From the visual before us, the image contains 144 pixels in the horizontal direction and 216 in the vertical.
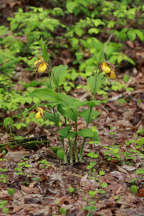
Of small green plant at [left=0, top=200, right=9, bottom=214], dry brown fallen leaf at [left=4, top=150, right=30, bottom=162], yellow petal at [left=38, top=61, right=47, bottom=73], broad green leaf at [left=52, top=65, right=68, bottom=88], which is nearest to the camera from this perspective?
small green plant at [left=0, top=200, right=9, bottom=214]

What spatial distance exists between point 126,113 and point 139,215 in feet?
7.51

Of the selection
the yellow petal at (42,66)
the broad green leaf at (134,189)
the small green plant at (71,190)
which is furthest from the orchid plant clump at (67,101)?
the broad green leaf at (134,189)

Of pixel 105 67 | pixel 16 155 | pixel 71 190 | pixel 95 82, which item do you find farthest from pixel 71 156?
pixel 105 67

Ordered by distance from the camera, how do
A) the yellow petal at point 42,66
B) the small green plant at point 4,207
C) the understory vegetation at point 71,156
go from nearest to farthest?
the small green plant at point 4,207 < the understory vegetation at point 71,156 < the yellow petal at point 42,66

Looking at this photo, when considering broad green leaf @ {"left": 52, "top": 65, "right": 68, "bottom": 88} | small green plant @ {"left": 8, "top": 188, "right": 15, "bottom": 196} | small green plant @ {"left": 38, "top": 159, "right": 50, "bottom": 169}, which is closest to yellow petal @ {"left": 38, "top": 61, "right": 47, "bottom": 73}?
broad green leaf @ {"left": 52, "top": 65, "right": 68, "bottom": 88}

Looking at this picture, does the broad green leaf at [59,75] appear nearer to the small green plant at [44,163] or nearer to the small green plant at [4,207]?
the small green plant at [44,163]

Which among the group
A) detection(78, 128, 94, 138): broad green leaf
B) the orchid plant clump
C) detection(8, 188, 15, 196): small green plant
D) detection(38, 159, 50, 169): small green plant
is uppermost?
the orchid plant clump

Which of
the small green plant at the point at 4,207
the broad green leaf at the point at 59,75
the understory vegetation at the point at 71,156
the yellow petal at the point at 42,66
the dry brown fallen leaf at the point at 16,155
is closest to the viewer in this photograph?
the small green plant at the point at 4,207

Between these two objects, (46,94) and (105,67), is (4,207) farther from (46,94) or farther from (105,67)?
(105,67)

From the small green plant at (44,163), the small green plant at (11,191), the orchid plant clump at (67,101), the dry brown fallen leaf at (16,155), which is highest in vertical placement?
the orchid plant clump at (67,101)

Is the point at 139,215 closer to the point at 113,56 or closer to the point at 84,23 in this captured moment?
the point at 113,56

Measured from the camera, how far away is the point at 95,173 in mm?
2086

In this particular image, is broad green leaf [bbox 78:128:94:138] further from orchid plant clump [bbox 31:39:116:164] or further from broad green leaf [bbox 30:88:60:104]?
broad green leaf [bbox 30:88:60:104]

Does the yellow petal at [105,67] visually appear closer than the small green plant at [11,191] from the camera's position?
No
